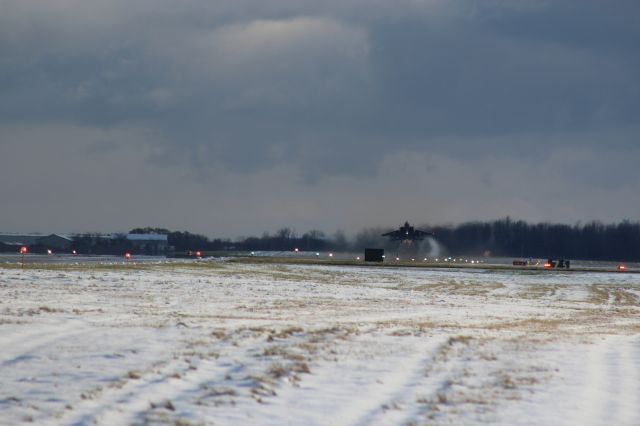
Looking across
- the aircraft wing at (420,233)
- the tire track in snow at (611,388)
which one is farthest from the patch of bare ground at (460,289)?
the aircraft wing at (420,233)

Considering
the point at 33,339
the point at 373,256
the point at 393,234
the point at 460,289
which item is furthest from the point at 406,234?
the point at 33,339

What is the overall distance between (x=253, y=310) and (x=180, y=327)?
288 inches

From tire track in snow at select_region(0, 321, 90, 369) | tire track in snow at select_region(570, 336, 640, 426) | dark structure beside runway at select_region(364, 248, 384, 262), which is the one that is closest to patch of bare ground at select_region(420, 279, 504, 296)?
tire track in snow at select_region(570, 336, 640, 426)

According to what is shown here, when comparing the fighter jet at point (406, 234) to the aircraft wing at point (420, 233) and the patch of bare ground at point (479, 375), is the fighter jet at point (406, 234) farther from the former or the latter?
the patch of bare ground at point (479, 375)

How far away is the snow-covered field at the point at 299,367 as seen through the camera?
42.4 ft

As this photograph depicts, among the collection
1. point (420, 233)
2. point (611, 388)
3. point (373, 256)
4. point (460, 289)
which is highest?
point (420, 233)

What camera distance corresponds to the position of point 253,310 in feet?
92.9

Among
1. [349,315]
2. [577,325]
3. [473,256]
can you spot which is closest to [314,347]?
[349,315]

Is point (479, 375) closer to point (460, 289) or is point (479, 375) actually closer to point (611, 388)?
point (611, 388)

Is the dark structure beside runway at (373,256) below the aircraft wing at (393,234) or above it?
below

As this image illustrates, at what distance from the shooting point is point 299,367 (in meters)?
16.0

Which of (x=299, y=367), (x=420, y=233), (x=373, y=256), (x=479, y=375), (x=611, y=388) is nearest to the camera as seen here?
(x=611, y=388)

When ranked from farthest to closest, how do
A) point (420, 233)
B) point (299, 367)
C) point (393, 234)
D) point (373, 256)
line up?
point (420, 233) → point (393, 234) → point (373, 256) → point (299, 367)

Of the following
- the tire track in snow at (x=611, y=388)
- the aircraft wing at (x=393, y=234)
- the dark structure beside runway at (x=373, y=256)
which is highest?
the aircraft wing at (x=393, y=234)
